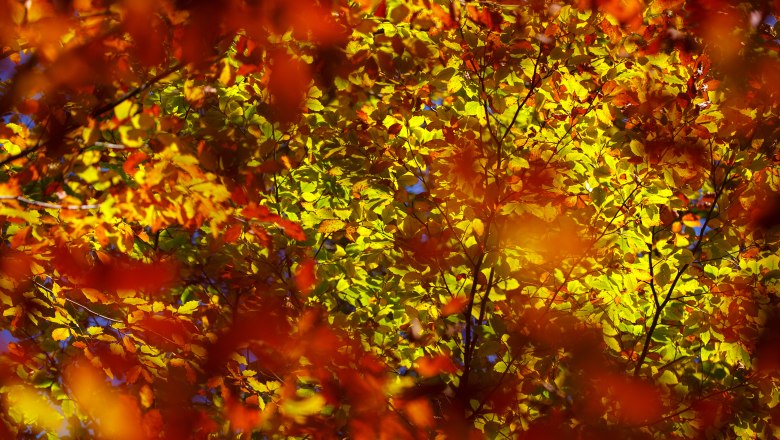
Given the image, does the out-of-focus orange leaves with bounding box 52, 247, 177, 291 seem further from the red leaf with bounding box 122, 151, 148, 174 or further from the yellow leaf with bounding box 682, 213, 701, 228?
the yellow leaf with bounding box 682, 213, 701, 228

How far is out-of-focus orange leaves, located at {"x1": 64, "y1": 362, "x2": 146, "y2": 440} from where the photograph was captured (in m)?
4.13

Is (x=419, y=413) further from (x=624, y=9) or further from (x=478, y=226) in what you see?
(x=624, y=9)

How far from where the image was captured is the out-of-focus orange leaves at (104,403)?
413 cm

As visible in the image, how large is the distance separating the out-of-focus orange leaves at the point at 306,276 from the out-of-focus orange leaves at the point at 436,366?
935mm

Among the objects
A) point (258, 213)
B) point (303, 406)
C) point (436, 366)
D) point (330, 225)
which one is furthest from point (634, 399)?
point (258, 213)

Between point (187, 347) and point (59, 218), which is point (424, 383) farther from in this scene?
point (59, 218)

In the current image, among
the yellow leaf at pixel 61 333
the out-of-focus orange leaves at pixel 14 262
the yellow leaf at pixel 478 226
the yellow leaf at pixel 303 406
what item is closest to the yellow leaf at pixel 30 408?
the yellow leaf at pixel 61 333

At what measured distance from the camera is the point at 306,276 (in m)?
4.12

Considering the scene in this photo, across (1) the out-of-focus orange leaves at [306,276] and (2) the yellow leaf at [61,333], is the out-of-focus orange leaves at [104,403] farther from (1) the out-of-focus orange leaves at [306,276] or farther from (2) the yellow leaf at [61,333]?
(1) the out-of-focus orange leaves at [306,276]

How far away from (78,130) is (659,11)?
3.56 meters

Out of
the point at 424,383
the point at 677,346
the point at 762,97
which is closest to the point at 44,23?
the point at 424,383

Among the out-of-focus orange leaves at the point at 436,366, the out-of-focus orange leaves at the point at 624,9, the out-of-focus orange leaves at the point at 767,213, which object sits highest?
the out-of-focus orange leaves at the point at 624,9

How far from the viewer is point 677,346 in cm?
435

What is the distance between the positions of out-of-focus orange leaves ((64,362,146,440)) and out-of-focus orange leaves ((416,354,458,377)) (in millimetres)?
1975
